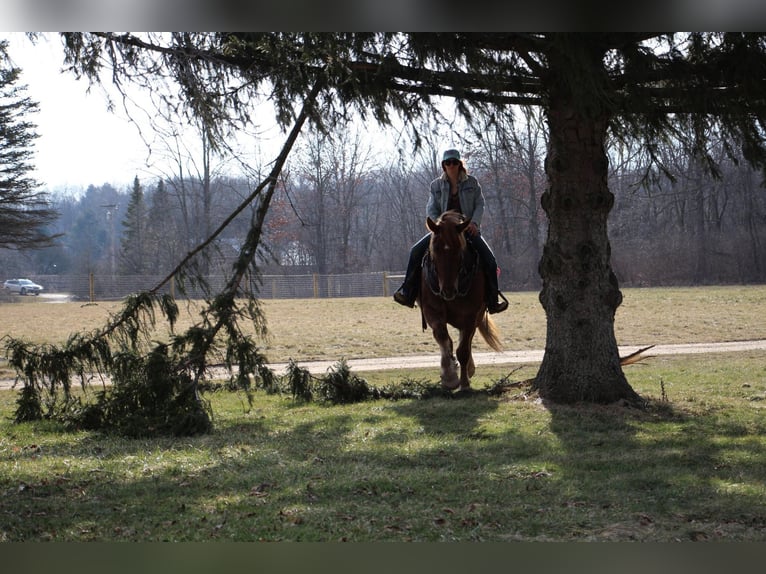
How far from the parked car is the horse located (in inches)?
1535

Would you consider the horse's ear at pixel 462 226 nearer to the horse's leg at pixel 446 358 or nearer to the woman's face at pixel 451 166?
the woman's face at pixel 451 166

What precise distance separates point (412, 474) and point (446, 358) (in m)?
3.98

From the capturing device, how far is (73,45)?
775 centimetres

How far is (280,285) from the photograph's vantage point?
45.7m

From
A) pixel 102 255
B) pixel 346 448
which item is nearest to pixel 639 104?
pixel 346 448

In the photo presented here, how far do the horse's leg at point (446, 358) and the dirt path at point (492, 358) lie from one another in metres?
4.21

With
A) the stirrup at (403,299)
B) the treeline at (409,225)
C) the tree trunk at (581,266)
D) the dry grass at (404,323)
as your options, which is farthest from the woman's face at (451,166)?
the treeline at (409,225)

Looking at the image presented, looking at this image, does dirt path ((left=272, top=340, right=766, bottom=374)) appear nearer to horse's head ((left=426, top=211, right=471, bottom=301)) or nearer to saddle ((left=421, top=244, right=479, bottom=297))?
A: saddle ((left=421, top=244, right=479, bottom=297))

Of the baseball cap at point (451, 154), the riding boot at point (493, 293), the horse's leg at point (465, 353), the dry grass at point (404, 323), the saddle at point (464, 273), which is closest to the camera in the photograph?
the baseball cap at point (451, 154)

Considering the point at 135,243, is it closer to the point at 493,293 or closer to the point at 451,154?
the point at 493,293

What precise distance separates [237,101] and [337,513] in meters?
4.88

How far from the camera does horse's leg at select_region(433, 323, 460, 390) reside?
9992 mm

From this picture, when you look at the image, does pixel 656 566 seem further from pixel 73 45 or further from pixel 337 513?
pixel 73 45

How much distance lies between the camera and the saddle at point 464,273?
953cm
